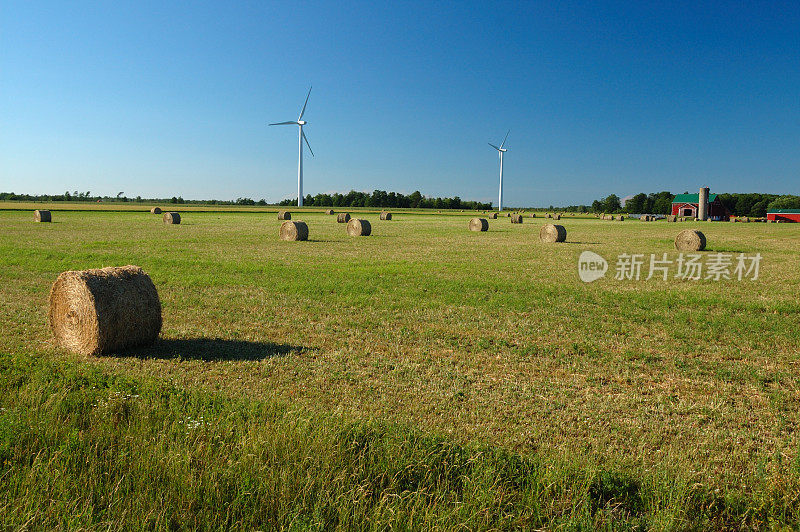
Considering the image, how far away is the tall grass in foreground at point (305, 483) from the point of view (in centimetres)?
427

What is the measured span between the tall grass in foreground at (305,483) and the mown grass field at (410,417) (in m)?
0.02

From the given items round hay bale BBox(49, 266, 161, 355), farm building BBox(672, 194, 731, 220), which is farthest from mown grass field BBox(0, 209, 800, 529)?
→ farm building BBox(672, 194, 731, 220)

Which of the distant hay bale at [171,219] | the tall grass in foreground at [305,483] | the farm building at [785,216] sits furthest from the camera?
the farm building at [785,216]

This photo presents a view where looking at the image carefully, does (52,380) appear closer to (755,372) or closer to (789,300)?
(755,372)

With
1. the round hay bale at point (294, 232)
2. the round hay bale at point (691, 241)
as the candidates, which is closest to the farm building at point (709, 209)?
the round hay bale at point (691, 241)

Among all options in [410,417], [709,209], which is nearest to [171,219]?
[410,417]

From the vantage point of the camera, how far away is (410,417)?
258 inches

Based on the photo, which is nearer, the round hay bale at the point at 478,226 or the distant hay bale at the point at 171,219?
the round hay bale at the point at 478,226

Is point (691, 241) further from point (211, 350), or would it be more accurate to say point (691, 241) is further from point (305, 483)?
point (305, 483)

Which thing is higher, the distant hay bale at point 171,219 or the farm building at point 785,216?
the farm building at point 785,216

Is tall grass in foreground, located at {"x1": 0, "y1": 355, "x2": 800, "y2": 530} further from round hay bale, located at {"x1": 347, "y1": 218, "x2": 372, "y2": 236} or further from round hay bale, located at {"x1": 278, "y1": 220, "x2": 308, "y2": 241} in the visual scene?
round hay bale, located at {"x1": 347, "y1": 218, "x2": 372, "y2": 236}

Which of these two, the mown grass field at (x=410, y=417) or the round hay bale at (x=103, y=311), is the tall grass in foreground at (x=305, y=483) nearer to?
A: the mown grass field at (x=410, y=417)

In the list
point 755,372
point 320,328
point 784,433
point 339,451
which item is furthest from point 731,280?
point 339,451

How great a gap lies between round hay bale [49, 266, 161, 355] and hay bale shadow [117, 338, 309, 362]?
0.32 metres
